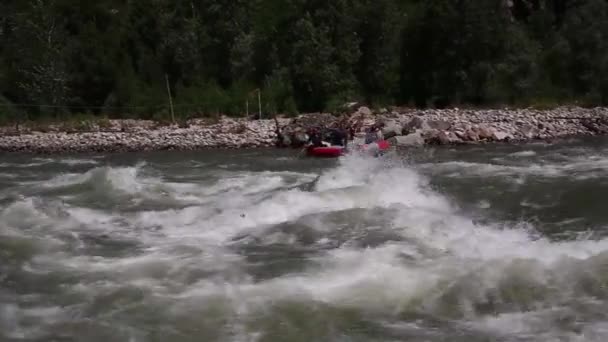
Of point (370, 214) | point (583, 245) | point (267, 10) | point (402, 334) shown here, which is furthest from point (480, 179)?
point (267, 10)

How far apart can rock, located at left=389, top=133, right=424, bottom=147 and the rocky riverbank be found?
32 mm

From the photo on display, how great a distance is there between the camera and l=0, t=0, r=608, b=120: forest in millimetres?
31547

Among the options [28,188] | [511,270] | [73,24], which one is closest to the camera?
[511,270]

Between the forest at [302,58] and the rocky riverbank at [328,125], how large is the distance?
2.93m

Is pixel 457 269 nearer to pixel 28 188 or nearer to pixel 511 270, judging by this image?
pixel 511 270

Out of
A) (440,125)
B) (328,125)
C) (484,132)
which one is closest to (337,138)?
(328,125)

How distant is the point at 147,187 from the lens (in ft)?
52.7

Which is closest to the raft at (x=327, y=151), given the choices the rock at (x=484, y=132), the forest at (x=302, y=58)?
the rock at (x=484, y=132)

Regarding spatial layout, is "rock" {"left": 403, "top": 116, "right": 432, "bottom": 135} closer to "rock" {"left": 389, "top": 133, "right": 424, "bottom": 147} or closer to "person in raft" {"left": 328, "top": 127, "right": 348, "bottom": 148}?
"rock" {"left": 389, "top": 133, "right": 424, "bottom": 147}

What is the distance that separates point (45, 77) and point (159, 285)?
28211 millimetres

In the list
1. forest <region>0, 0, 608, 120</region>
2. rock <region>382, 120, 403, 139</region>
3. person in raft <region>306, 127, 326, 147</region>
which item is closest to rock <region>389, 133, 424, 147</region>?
rock <region>382, 120, 403, 139</region>

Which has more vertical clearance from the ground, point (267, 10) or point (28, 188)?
point (267, 10)

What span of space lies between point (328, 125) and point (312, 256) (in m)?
15.5

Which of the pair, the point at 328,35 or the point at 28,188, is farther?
the point at 328,35
